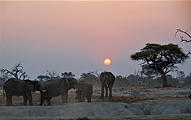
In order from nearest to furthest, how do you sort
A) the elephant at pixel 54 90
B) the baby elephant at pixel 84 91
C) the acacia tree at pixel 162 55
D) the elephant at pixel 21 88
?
the elephant at pixel 21 88 < the elephant at pixel 54 90 < the baby elephant at pixel 84 91 < the acacia tree at pixel 162 55

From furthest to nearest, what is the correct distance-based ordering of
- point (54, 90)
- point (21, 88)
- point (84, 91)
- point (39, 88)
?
point (84, 91), point (39, 88), point (54, 90), point (21, 88)

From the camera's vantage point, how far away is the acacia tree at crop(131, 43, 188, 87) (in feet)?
131

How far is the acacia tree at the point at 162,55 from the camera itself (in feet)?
131

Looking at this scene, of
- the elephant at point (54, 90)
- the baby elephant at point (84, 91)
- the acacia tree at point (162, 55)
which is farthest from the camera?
the acacia tree at point (162, 55)

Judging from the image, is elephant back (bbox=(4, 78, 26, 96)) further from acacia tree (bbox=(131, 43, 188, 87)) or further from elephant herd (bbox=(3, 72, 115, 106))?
acacia tree (bbox=(131, 43, 188, 87))

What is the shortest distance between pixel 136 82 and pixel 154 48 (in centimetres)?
2965

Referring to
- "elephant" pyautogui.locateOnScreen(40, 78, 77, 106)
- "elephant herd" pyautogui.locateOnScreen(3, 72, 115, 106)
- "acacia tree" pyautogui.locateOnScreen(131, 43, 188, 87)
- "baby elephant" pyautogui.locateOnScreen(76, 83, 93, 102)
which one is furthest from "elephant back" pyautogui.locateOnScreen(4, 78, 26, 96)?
"acacia tree" pyautogui.locateOnScreen(131, 43, 188, 87)

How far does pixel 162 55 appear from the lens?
133 feet

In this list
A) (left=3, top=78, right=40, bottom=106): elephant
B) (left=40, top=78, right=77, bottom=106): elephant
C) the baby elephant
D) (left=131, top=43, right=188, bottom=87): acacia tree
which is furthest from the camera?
(left=131, top=43, right=188, bottom=87): acacia tree

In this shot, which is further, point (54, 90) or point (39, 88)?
point (39, 88)

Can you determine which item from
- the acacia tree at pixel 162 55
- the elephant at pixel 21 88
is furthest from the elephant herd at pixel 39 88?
the acacia tree at pixel 162 55

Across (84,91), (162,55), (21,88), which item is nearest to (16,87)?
(21,88)

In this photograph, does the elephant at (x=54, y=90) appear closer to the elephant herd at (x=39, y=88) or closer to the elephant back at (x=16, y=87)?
the elephant herd at (x=39, y=88)

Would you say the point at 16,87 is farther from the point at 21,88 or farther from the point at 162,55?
the point at 162,55
